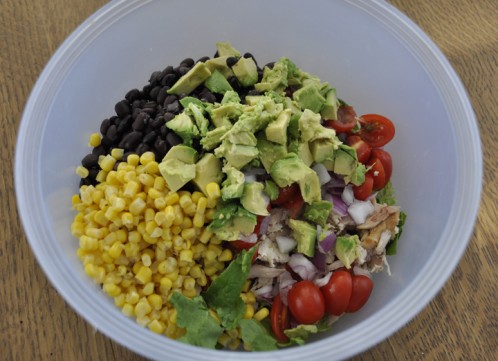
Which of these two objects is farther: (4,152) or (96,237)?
(4,152)

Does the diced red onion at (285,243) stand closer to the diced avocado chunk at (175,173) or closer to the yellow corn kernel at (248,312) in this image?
the yellow corn kernel at (248,312)

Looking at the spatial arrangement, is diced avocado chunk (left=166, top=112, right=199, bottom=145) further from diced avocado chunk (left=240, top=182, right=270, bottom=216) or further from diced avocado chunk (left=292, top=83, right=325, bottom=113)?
diced avocado chunk (left=292, top=83, right=325, bottom=113)

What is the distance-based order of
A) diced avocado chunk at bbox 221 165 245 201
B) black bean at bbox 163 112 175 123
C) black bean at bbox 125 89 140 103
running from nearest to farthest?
diced avocado chunk at bbox 221 165 245 201
black bean at bbox 163 112 175 123
black bean at bbox 125 89 140 103

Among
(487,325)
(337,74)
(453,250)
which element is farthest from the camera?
(337,74)

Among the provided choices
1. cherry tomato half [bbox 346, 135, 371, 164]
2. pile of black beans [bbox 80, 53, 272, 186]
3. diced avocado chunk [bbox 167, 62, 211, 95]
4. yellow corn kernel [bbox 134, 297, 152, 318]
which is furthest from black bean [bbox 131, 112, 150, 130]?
cherry tomato half [bbox 346, 135, 371, 164]

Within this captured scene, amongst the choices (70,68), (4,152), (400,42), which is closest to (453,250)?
(400,42)

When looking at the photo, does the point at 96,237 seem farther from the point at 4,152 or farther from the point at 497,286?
the point at 497,286
